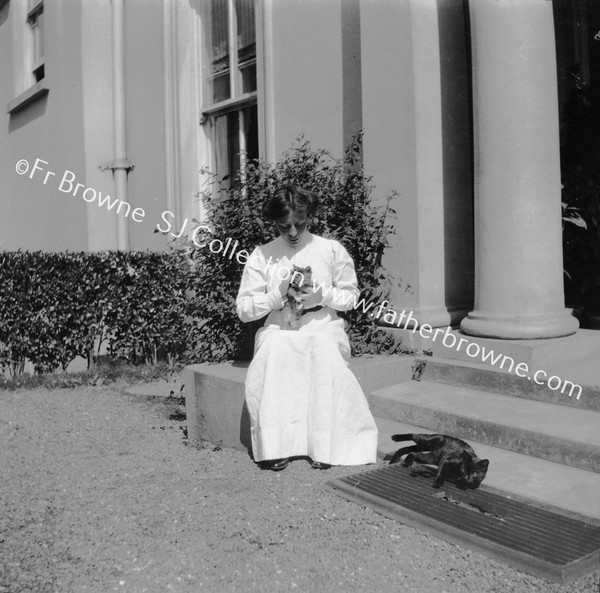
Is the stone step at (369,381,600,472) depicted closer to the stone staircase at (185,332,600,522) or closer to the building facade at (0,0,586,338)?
the stone staircase at (185,332,600,522)

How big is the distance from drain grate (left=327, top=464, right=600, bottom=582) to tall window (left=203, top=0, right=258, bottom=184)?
14.5ft

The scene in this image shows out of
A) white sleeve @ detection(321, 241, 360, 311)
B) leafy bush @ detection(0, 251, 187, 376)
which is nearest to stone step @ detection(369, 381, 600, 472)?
white sleeve @ detection(321, 241, 360, 311)

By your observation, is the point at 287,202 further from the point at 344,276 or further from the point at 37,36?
Result: the point at 37,36

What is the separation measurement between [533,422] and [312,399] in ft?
3.80

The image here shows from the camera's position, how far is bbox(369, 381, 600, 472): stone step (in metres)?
3.50

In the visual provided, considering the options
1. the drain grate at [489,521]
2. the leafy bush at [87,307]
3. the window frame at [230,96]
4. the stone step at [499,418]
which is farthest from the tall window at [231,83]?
the drain grate at [489,521]

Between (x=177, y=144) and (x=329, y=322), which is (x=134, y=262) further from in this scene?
(x=329, y=322)

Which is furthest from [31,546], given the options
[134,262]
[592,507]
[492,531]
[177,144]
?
[177,144]

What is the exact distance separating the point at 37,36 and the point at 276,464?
9388 millimetres

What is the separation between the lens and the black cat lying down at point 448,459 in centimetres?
340

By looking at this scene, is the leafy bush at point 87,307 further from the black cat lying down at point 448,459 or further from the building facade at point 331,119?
the black cat lying down at point 448,459

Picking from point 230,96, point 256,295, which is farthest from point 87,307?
point 256,295

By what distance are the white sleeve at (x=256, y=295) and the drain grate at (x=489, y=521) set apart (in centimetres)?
107

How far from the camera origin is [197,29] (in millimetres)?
7895
